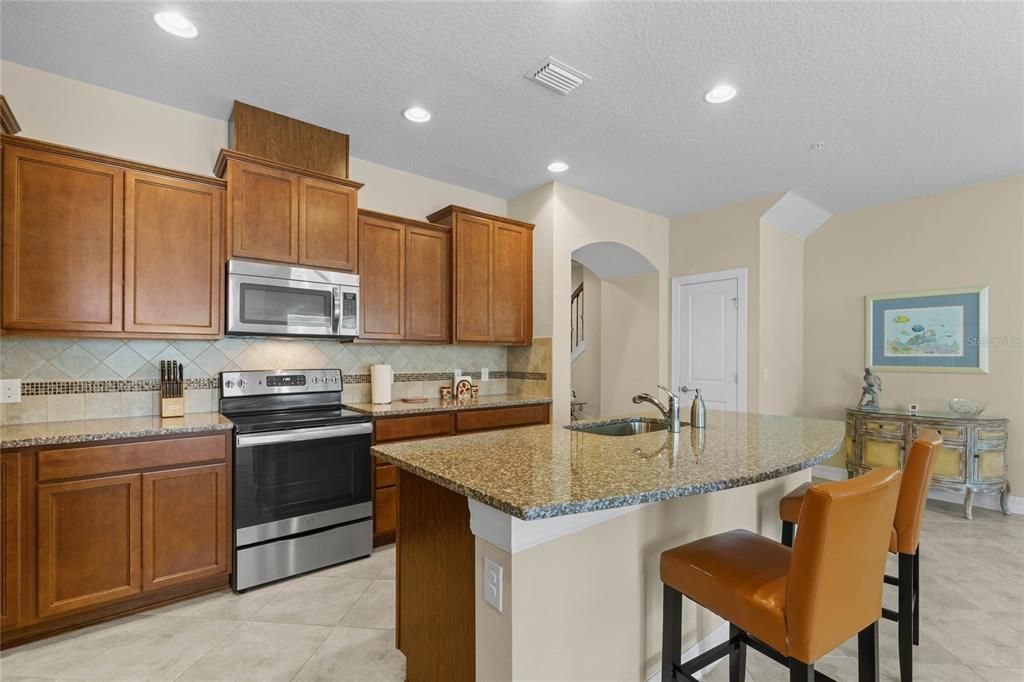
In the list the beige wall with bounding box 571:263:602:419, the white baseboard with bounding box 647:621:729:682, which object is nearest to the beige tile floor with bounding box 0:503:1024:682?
the white baseboard with bounding box 647:621:729:682

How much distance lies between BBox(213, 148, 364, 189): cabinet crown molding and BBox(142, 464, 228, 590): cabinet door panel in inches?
68.4

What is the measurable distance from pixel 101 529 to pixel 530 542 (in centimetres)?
221

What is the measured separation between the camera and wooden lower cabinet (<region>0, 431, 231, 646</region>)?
2.10 m

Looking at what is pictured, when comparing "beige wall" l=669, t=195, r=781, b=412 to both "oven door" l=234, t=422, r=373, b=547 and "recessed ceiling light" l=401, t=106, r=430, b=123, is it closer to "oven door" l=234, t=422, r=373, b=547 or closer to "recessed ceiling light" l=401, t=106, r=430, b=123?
"recessed ceiling light" l=401, t=106, r=430, b=123

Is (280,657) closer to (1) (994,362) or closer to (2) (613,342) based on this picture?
(2) (613,342)

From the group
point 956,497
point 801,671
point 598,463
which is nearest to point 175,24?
point 598,463

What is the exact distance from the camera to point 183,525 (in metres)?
2.47

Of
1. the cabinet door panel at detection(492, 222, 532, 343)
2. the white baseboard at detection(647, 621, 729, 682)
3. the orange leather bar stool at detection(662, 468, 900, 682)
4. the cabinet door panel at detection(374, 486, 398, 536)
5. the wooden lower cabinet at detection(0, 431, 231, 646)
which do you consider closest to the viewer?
the orange leather bar stool at detection(662, 468, 900, 682)

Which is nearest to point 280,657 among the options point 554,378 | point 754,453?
point 754,453

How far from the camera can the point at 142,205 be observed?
8.60 feet

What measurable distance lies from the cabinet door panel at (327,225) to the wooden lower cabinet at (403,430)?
3.65ft

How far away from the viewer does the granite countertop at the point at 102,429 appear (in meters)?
2.14

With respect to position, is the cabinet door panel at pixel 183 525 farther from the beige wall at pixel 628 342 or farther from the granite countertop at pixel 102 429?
the beige wall at pixel 628 342

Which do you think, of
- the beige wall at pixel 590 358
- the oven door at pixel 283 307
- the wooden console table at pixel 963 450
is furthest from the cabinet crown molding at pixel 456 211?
the wooden console table at pixel 963 450
